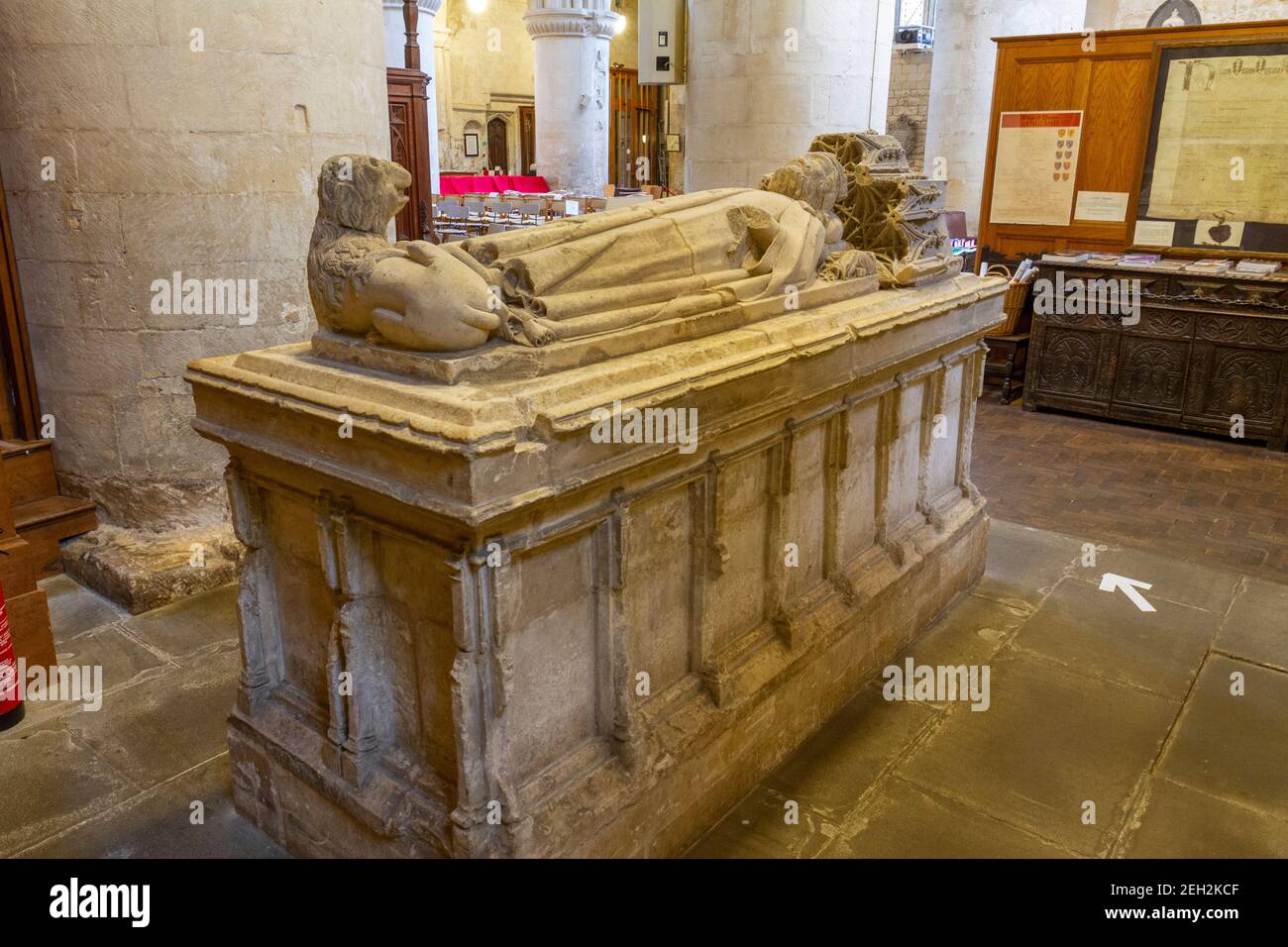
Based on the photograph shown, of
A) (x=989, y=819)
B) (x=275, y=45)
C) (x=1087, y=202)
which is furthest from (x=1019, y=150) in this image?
(x=989, y=819)

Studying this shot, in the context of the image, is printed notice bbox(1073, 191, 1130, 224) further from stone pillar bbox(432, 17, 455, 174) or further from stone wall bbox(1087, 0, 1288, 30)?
stone pillar bbox(432, 17, 455, 174)

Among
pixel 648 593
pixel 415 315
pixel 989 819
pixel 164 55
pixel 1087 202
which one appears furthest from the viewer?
pixel 1087 202

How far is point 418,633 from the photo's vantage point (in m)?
2.43

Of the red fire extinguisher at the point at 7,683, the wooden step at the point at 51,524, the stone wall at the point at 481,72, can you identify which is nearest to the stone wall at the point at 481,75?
the stone wall at the point at 481,72

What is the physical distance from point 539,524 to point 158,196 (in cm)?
294

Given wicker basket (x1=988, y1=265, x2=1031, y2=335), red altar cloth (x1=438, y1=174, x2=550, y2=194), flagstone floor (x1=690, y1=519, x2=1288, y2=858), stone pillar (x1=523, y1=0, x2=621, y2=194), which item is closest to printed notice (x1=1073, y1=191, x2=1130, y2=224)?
wicker basket (x1=988, y1=265, x2=1031, y2=335)

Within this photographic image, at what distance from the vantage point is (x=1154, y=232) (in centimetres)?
755

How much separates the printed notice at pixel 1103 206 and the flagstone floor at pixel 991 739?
364cm

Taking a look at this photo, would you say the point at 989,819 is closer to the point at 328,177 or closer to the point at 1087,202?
the point at 328,177

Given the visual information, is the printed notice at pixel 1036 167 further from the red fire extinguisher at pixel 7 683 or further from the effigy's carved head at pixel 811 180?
the red fire extinguisher at pixel 7 683

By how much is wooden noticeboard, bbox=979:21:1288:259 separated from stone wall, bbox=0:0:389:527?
558 centimetres

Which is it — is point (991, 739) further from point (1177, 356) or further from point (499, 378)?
point (1177, 356)

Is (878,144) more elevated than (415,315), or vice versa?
(878,144)
